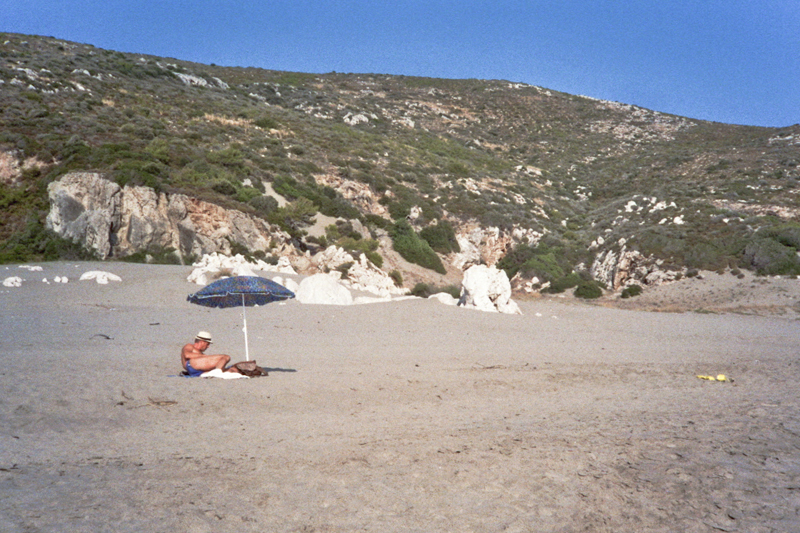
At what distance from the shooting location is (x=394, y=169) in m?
38.6

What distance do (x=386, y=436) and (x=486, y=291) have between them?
1111cm

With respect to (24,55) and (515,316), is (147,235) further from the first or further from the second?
(24,55)

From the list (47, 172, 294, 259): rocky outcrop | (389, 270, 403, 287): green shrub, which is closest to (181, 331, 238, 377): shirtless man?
(47, 172, 294, 259): rocky outcrop

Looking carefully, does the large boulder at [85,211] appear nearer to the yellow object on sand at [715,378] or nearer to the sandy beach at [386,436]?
the sandy beach at [386,436]

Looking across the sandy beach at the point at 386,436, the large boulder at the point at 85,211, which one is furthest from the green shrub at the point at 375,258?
the sandy beach at the point at 386,436

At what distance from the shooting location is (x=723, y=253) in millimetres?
26062

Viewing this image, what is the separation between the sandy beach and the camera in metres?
3.30

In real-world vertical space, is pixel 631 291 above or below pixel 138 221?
below

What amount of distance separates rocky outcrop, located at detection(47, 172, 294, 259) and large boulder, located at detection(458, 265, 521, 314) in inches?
408

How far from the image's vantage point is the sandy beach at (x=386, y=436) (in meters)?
3.30

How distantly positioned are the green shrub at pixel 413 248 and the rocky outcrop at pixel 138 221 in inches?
299

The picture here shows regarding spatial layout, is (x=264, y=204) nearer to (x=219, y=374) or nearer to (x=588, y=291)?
(x=588, y=291)

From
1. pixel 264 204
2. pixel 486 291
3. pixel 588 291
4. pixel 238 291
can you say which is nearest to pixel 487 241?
pixel 588 291

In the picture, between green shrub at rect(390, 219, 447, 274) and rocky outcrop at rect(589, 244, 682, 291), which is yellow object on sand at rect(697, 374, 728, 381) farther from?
green shrub at rect(390, 219, 447, 274)
